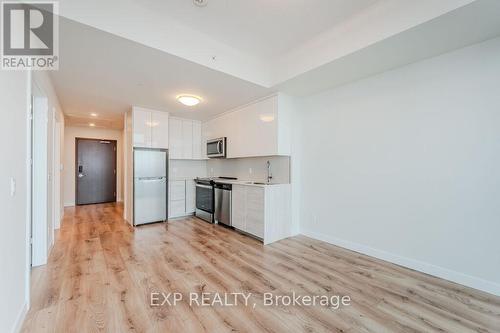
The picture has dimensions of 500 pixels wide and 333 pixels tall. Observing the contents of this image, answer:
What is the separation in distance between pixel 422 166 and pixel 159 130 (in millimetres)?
4679

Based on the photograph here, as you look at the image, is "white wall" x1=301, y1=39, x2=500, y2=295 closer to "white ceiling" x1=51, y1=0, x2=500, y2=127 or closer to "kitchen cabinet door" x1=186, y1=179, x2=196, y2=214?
"white ceiling" x1=51, y1=0, x2=500, y2=127

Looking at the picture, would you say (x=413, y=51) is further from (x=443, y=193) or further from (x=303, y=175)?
(x=303, y=175)

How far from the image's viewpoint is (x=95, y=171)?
7043mm

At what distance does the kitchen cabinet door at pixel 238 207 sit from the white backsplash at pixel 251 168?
631 millimetres

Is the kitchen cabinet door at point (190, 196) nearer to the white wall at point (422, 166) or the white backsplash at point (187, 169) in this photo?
the white backsplash at point (187, 169)

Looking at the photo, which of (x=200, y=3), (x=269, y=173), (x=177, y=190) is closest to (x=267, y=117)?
(x=269, y=173)

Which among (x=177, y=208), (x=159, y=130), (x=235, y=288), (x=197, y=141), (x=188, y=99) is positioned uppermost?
(x=188, y=99)

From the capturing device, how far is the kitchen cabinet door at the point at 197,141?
223 inches

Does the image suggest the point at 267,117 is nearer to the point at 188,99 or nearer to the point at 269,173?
the point at 269,173

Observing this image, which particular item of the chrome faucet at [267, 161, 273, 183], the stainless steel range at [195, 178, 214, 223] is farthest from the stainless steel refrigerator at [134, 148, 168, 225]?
the chrome faucet at [267, 161, 273, 183]

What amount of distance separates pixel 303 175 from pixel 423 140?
1.83 meters

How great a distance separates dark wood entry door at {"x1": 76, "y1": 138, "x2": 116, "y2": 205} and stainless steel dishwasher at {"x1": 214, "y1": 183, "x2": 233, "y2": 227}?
4.68m

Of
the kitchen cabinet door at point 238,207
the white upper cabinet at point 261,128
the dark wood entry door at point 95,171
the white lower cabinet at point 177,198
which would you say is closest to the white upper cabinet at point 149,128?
the white lower cabinet at point 177,198

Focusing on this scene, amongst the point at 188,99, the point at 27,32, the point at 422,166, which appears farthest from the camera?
the point at 188,99
